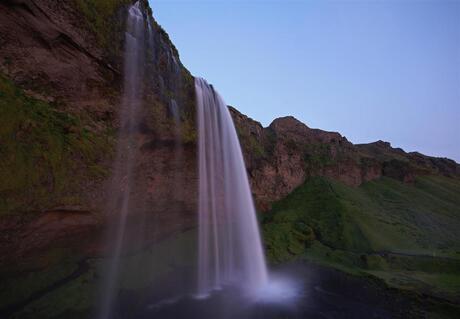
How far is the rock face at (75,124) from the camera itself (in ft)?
24.0

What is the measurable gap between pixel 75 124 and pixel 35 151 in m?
1.81

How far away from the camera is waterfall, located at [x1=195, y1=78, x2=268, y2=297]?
46.7ft

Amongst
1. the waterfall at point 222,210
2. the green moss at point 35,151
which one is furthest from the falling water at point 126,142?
the waterfall at point 222,210

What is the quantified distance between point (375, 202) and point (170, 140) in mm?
22999

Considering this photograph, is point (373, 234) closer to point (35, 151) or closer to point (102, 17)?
point (35, 151)

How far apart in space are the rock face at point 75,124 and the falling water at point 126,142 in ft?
1.09

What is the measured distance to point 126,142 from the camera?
1082 cm

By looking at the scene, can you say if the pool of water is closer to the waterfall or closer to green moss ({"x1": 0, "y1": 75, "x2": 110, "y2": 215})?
the waterfall

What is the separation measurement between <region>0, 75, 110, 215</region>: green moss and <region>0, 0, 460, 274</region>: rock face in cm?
3

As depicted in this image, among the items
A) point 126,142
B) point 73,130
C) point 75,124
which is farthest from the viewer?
point 126,142

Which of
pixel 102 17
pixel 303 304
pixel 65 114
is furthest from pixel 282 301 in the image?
pixel 102 17

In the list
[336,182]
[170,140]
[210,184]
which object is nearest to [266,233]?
[210,184]

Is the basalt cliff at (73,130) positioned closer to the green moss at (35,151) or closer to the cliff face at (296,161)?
Answer: the green moss at (35,151)

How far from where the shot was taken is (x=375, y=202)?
26.8 metres
